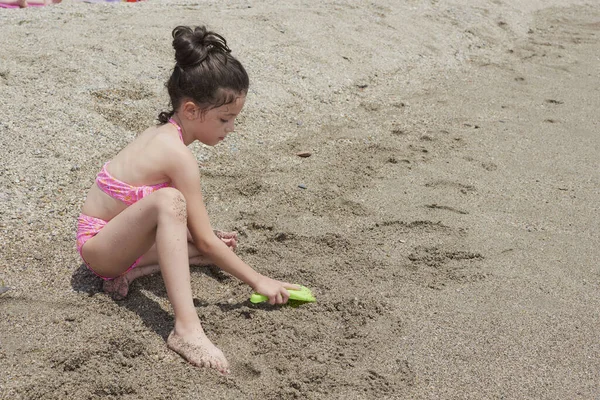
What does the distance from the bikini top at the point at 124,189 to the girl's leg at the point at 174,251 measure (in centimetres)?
11

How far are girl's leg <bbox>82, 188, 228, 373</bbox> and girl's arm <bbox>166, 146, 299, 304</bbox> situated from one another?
9 cm

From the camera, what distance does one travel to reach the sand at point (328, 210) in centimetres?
203

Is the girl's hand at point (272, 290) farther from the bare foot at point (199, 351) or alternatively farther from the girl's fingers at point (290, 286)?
the bare foot at point (199, 351)

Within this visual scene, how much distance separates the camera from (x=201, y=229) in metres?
2.22

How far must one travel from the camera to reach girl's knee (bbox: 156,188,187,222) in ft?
6.79

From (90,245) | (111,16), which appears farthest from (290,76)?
(90,245)

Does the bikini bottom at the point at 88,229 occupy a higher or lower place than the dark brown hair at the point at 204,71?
lower

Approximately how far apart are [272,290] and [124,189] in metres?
0.62

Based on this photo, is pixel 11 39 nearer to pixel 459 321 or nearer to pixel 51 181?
pixel 51 181

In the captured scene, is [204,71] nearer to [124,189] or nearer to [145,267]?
[124,189]

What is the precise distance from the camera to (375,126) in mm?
4148

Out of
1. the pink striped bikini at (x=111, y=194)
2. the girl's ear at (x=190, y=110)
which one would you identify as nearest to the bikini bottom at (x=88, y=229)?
the pink striped bikini at (x=111, y=194)

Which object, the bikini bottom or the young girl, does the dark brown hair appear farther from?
the bikini bottom

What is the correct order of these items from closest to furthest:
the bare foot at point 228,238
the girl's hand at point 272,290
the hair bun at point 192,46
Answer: the hair bun at point 192,46 → the girl's hand at point 272,290 → the bare foot at point 228,238
